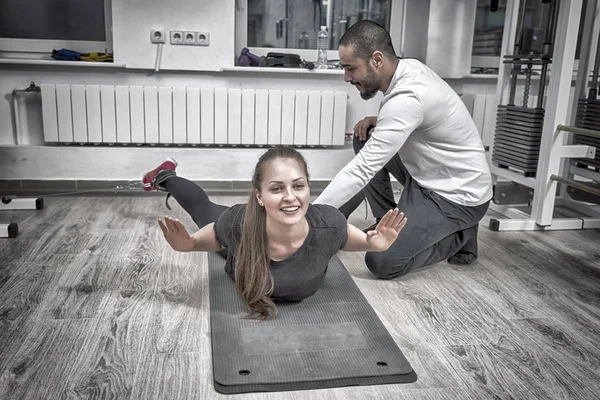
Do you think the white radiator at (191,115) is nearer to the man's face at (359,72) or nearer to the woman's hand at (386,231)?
the man's face at (359,72)

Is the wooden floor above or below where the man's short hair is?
below

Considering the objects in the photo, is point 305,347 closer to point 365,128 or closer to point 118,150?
point 365,128

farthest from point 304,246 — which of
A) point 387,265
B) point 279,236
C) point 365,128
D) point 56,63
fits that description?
point 56,63

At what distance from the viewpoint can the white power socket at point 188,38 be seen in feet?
12.3

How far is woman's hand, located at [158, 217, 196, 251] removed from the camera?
1.77 meters

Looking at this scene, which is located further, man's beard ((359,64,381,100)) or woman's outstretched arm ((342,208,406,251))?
man's beard ((359,64,381,100))

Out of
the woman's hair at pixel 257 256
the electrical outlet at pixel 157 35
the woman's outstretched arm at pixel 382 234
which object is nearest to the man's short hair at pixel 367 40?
the woman's hair at pixel 257 256

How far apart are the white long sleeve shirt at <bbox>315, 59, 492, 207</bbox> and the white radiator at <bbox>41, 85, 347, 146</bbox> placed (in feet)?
4.89

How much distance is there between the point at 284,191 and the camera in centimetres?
178

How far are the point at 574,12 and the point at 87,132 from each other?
2954mm

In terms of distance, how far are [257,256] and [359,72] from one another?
37.2 inches

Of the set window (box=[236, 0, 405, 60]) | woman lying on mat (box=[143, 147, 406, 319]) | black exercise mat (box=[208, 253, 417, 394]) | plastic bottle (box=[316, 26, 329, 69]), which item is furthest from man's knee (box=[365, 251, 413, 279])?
window (box=[236, 0, 405, 60])

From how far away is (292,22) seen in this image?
13.6 ft

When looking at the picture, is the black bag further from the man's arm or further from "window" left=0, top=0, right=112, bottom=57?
the man's arm
